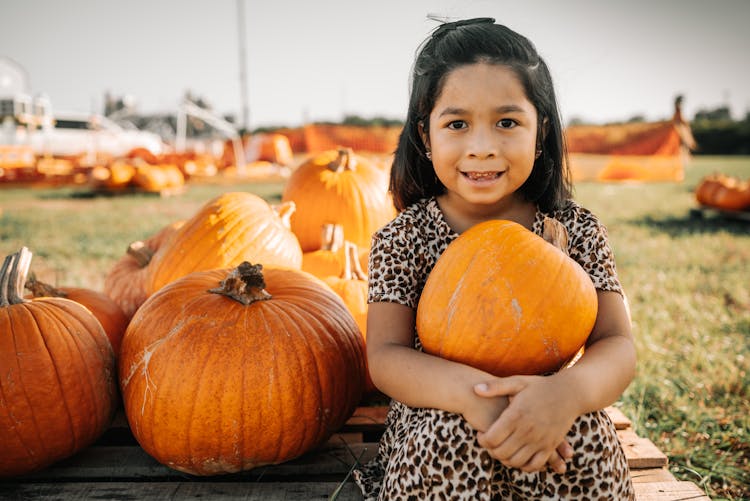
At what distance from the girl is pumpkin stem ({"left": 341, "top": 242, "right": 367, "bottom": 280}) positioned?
712 millimetres

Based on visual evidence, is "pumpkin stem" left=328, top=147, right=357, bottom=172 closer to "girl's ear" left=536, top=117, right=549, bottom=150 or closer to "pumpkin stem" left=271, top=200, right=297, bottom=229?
"pumpkin stem" left=271, top=200, right=297, bottom=229

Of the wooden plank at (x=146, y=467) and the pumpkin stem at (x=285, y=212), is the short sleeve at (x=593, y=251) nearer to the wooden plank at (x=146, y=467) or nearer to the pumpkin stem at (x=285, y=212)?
the wooden plank at (x=146, y=467)

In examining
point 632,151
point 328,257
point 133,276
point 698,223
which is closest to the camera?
point 133,276

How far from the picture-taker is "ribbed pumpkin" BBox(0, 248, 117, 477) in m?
1.66

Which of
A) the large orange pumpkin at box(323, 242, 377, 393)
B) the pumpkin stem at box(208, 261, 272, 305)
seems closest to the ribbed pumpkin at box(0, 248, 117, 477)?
the pumpkin stem at box(208, 261, 272, 305)

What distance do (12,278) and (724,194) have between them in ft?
28.2

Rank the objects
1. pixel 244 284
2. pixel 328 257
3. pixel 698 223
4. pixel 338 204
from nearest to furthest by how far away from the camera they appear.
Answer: pixel 244 284 < pixel 328 257 < pixel 338 204 < pixel 698 223

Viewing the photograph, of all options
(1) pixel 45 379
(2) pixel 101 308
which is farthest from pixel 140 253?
(1) pixel 45 379

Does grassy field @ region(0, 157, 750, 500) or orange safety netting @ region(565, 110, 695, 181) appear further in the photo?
orange safety netting @ region(565, 110, 695, 181)

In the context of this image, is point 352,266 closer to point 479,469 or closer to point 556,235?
point 556,235

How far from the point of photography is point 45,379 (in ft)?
5.54

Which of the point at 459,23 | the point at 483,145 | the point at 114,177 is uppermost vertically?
the point at 459,23

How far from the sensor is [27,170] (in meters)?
15.1

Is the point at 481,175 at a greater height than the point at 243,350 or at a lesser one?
greater
